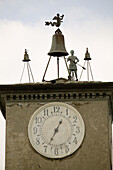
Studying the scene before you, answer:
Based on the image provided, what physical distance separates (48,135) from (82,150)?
4.37 ft

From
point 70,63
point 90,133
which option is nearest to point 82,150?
point 90,133

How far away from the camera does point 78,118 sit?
47031mm

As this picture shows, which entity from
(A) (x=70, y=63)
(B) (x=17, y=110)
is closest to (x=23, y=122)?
(B) (x=17, y=110)

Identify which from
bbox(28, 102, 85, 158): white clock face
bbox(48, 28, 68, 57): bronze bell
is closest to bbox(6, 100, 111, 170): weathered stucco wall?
bbox(28, 102, 85, 158): white clock face

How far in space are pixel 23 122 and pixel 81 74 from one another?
10.0 feet

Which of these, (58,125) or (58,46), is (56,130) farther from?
(58,46)

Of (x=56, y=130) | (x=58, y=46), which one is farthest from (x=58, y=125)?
(x=58, y=46)

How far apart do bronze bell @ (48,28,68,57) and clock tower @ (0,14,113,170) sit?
135cm

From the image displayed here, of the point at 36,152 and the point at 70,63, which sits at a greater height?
the point at 70,63

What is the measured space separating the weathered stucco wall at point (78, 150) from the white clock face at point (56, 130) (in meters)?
0.18

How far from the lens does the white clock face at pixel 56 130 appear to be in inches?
1842

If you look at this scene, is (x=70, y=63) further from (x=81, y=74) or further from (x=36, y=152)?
(x=36, y=152)

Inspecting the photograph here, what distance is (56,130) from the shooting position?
46.9 metres

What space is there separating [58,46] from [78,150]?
4200 millimetres
